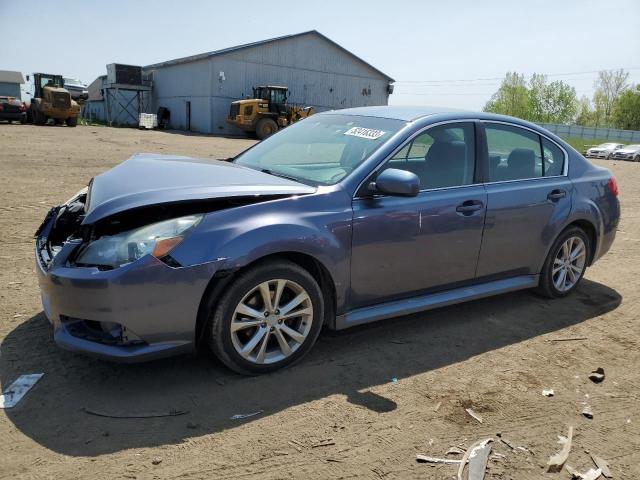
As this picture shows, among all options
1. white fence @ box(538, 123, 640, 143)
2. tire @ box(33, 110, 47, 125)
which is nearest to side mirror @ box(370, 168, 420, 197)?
tire @ box(33, 110, 47, 125)

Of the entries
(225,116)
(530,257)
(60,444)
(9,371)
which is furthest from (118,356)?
(225,116)

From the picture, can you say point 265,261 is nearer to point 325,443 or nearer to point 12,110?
point 325,443

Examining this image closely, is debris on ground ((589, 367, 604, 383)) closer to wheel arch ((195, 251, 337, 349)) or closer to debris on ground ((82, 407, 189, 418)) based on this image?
wheel arch ((195, 251, 337, 349))

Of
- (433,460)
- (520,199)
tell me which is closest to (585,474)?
(433,460)

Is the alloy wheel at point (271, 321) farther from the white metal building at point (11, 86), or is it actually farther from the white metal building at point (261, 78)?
the white metal building at point (11, 86)

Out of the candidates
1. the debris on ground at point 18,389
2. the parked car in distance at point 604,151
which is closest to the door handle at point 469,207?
the debris on ground at point 18,389

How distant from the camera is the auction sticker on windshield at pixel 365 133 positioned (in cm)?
391

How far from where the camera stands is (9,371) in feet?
10.5

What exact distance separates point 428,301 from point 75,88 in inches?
1622

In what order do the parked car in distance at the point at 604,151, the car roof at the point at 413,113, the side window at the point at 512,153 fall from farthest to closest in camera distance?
the parked car in distance at the point at 604,151 < the side window at the point at 512,153 < the car roof at the point at 413,113

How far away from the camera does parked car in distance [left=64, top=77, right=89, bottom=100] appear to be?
38.2 metres

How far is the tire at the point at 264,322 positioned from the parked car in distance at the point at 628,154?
4105 cm

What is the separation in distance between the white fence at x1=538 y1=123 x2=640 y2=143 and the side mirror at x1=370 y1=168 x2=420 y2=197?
6528 centimetres

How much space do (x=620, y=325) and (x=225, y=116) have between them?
34.4m
